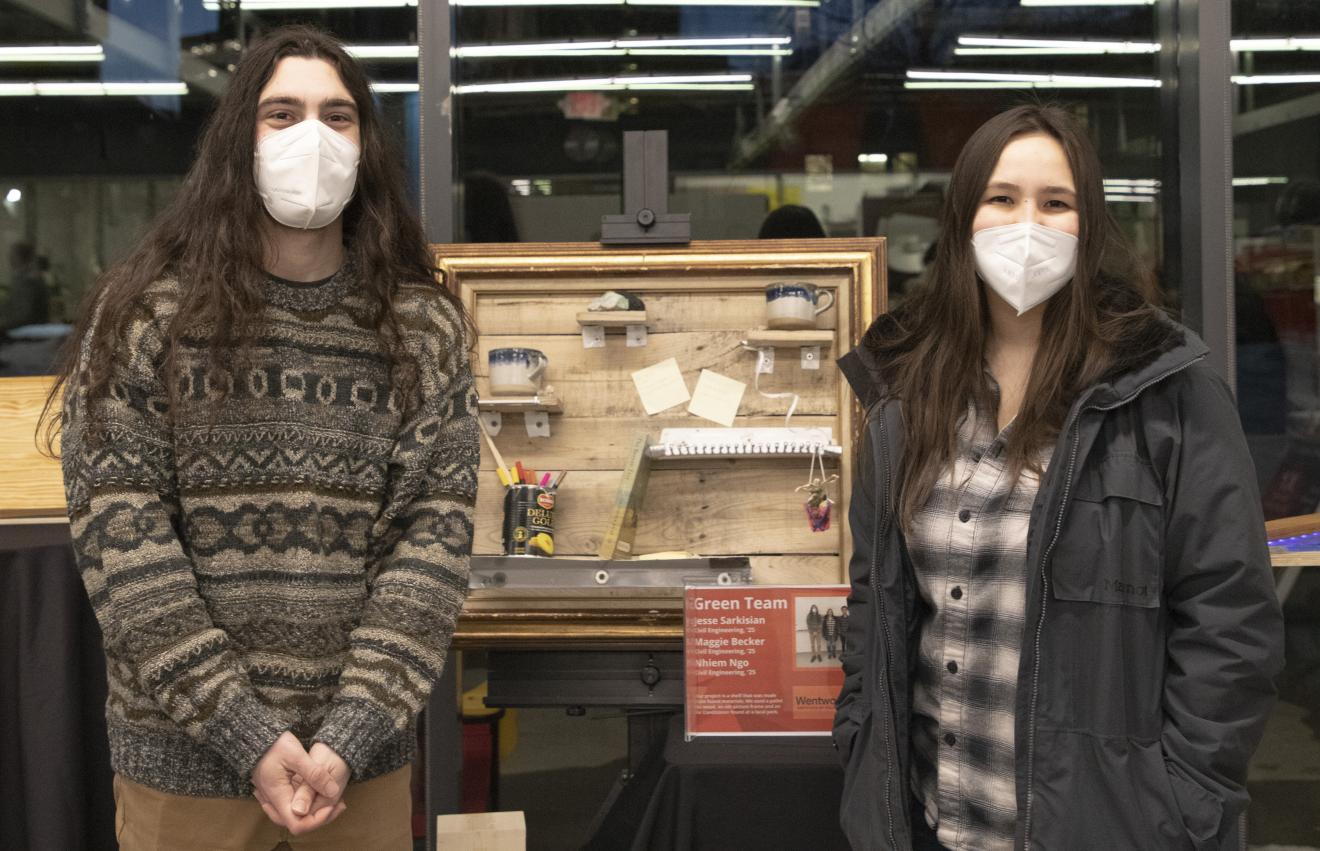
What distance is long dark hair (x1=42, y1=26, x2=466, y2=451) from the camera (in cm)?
153

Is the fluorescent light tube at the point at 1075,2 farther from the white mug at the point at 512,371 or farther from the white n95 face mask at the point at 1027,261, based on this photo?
the white n95 face mask at the point at 1027,261

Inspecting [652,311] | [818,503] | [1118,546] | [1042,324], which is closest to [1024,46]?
[652,311]

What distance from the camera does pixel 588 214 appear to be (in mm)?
3361

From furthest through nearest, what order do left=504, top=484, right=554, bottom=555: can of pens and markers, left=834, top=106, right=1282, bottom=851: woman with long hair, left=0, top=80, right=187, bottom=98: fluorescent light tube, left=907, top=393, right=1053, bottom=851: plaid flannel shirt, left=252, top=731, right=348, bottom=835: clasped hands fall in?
left=0, top=80, right=187, bottom=98: fluorescent light tube < left=504, top=484, right=554, bottom=555: can of pens and markers < left=907, top=393, right=1053, bottom=851: plaid flannel shirt < left=834, top=106, right=1282, bottom=851: woman with long hair < left=252, top=731, right=348, bottom=835: clasped hands

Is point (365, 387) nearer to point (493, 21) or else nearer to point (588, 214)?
point (588, 214)

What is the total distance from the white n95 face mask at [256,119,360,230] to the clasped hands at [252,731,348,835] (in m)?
0.67

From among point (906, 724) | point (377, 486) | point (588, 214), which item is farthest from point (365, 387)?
point (588, 214)

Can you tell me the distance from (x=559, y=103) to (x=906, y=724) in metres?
2.30

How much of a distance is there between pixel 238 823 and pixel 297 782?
0.11m

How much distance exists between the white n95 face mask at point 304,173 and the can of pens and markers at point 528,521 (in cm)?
113

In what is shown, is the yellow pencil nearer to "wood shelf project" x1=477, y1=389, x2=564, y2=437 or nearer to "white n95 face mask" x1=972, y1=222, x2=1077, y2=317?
"wood shelf project" x1=477, y1=389, x2=564, y2=437

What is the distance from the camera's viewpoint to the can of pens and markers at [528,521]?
267cm

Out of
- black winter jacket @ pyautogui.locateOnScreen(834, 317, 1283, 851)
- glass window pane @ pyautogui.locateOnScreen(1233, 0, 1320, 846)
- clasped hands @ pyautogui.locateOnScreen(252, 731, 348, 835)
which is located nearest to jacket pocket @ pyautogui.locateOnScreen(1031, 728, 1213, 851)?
black winter jacket @ pyautogui.locateOnScreen(834, 317, 1283, 851)

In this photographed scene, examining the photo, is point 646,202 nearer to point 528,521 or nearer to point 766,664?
point 528,521
